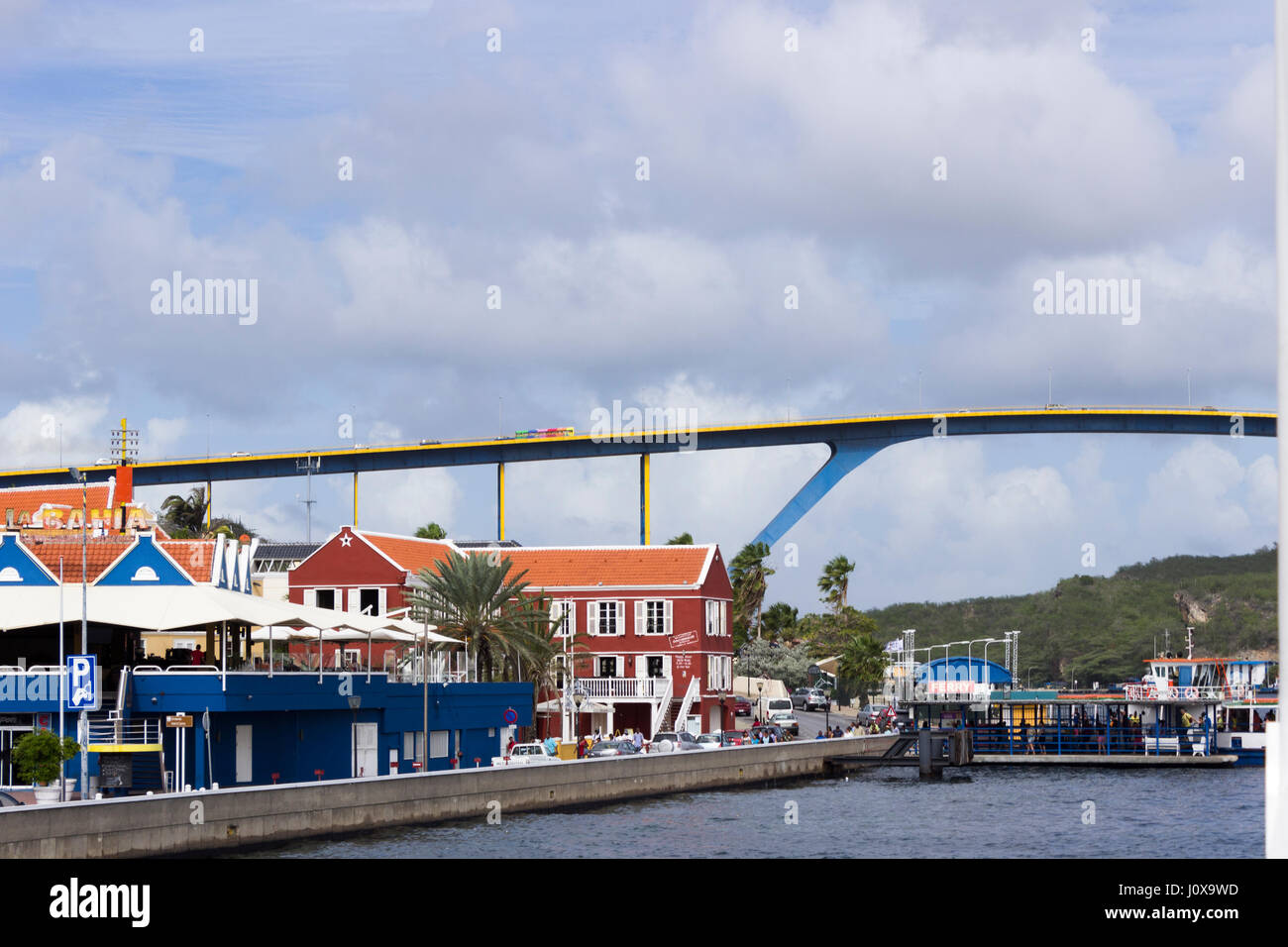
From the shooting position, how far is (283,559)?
115312 millimetres

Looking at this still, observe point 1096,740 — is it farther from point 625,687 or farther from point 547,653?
point 547,653

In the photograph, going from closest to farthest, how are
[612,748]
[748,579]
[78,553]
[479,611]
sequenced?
1. [78,553]
2. [612,748]
3. [479,611]
4. [748,579]

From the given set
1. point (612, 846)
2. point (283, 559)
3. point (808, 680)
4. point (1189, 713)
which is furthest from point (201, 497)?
point (612, 846)

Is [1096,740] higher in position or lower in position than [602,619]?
lower

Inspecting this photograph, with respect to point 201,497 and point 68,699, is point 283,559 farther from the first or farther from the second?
point 68,699

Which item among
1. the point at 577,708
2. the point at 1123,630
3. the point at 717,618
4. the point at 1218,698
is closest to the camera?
the point at 577,708

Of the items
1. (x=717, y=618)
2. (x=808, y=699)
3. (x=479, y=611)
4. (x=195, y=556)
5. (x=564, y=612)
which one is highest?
(x=195, y=556)

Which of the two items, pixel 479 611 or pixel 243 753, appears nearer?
pixel 243 753

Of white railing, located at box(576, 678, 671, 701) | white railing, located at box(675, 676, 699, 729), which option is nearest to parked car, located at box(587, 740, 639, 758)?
white railing, located at box(576, 678, 671, 701)

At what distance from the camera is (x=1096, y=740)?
80438mm

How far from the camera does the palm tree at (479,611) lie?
196ft

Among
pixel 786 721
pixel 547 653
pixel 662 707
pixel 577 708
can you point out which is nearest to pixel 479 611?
pixel 547 653

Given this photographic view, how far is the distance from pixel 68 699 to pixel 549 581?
3584 cm

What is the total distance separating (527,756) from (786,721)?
30.9 meters
